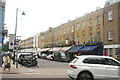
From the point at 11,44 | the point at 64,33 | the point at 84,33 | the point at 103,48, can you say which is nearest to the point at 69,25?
the point at 64,33

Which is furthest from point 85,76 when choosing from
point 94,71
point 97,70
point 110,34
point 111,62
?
point 110,34

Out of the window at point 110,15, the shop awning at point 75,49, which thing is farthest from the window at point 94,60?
the shop awning at point 75,49

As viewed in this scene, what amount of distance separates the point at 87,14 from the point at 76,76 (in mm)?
29352

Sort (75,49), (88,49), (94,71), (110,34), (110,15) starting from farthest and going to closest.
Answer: (75,49) → (88,49) → (110,15) → (110,34) → (94,71)

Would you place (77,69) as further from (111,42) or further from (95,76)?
(111,42)

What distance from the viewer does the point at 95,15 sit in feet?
120

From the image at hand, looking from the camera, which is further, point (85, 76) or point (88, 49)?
point (88, 49)

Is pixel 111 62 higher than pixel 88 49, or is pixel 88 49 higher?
pixel 111 62

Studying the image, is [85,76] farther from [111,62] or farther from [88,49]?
[88,49]

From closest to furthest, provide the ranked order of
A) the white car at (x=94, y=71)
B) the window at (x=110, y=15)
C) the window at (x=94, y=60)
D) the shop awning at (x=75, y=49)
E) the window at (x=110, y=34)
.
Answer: the white car at (x=94, y=71) < the window at (x=94, y=60) < the window at (x=110, y=34) < the window at (x=110, y=15) < the shop awning at (x=75, y=49)

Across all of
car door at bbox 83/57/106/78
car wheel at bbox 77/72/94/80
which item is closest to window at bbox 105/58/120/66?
car door at bbox 83/57/106/78

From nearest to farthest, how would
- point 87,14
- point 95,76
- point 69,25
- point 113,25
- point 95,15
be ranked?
point 95,76 → point 113,25 → point 95,15 → point 87,14 → point 69,25

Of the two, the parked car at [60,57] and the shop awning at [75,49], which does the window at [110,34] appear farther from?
the parked car at [60,57]

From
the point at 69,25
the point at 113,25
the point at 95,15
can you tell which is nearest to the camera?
the point at 113,25
